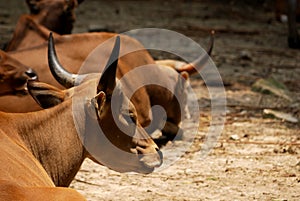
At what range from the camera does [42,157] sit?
529cm

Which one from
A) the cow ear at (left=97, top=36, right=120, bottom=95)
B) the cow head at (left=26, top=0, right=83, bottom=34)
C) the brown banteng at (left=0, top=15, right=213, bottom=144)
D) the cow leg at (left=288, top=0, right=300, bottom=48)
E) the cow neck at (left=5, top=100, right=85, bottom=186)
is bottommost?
the cow leg at (left=288, top=0, right=300, bottom=48)

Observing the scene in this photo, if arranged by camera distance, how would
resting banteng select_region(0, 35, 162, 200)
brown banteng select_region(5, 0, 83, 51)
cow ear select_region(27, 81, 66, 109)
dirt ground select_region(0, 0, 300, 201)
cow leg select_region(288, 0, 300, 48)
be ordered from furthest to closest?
cow leg select_region(288, 0, 300, 48) → brown banteng select_region(5, 0, 83, 51) → dirt ground select_region(0, 0, 300, 201) → cow ear select_region(27, 81, 66, 109) → resting banteng select_region(0, 35, 162, 200)

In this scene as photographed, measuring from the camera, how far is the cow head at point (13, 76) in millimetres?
7172

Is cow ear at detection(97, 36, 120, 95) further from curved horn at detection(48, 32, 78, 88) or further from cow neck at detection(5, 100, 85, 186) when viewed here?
curved horn at detection(48, 32, 78, 88)

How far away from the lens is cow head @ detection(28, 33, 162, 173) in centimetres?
530

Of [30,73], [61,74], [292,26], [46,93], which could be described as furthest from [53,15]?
[292,26]

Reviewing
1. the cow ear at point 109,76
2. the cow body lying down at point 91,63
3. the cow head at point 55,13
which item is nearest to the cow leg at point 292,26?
the cow head at point 55,13

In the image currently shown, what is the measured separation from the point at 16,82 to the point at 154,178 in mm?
1445

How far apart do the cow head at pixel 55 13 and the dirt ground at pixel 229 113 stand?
1.63 m

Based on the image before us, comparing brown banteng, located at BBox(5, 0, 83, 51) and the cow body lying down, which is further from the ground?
the cow body lying down

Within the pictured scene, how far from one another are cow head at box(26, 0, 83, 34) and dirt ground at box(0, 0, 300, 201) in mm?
1626

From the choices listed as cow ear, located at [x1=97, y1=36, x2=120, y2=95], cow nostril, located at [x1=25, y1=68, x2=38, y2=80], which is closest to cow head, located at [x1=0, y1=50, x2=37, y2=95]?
cow nostril, located at [x1=25, y1=68, x2=38, y2=80]

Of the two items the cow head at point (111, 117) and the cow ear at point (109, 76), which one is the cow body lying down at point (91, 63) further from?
the cow ear at point (109, 76)

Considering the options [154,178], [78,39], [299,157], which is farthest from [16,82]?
[299,157]
